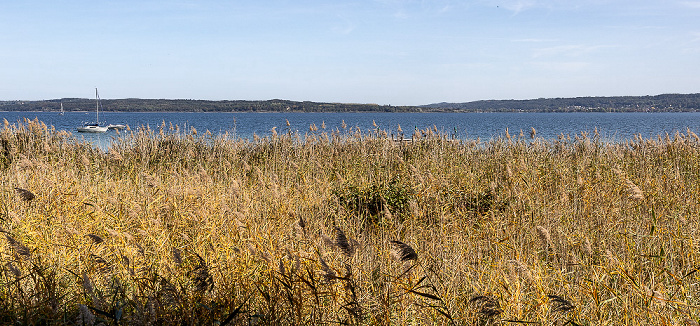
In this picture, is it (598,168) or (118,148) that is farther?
(118,148)

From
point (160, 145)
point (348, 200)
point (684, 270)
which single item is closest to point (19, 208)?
point (348, 200)

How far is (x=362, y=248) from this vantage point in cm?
398

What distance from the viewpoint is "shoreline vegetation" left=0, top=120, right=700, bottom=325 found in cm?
301

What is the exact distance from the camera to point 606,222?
16.8 feet

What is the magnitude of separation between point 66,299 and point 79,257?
2.07 ft

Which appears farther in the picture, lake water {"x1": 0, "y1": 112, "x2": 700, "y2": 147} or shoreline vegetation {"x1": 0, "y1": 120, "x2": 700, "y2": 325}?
lake water {"x1": 0, "y1": 112, "x2": 700, "y2": 147}

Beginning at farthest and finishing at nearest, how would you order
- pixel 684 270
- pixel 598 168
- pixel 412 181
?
pixel 598 168 → pixel 412 181 → pixel 684 270

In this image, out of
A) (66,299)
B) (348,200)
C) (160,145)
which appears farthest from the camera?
(160,145)

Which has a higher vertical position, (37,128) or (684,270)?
(37,128)

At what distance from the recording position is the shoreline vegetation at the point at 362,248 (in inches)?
119

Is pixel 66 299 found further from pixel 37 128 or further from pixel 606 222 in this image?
pixel 37 128

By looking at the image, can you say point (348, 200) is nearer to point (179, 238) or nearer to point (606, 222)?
point (179, 238)

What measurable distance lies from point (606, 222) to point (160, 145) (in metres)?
9.43

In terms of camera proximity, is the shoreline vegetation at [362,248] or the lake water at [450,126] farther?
the lake water at [450,126]
